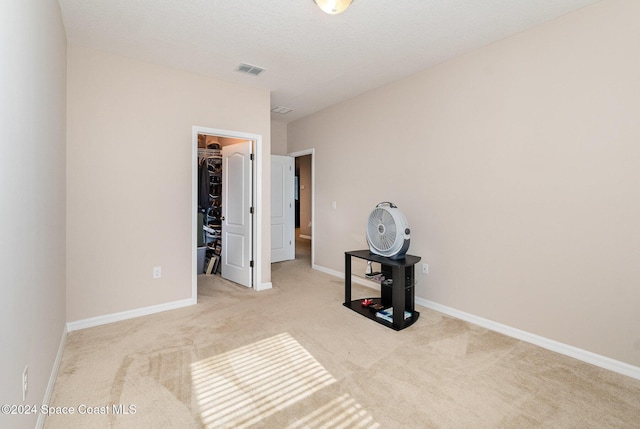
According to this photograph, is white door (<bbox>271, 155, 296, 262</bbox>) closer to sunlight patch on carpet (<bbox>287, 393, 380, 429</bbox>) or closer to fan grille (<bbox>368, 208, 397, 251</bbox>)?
fan grille (<bbox>368, 208, 397, 251</bbox>)

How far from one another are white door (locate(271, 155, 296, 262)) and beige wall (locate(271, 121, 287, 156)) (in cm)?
20

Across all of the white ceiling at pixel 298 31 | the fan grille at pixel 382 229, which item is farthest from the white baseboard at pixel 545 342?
the white ceiling at pixel 298 31

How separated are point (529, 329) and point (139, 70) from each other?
435cm

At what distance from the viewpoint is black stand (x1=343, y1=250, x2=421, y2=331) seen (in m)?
2.79

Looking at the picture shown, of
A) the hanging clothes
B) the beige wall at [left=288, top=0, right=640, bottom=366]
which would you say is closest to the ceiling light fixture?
the beige wall at [left=288, top=0, right=640, bottom=366]

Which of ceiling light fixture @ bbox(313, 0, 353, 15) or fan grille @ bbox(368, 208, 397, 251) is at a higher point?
ceiling light fixture @ bbox(313, 0, 353, 15)

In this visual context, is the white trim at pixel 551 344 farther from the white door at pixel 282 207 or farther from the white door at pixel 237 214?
the white door at pixel 282 207

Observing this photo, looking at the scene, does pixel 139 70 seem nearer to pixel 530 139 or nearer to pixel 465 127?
pixel 465 127

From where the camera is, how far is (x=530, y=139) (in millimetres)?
2564

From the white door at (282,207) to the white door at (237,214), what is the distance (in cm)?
118

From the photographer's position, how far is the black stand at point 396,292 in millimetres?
2785

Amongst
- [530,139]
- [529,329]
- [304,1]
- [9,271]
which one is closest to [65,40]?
[304,1]

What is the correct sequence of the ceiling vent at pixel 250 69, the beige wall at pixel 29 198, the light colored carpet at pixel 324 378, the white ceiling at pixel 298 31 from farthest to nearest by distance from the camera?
the ceiling vent at pixel 250 69 → the white ceiling at pixel 298 31 → the light colored carpet at pixel 324 378 → the beige wall at pixel 29 198

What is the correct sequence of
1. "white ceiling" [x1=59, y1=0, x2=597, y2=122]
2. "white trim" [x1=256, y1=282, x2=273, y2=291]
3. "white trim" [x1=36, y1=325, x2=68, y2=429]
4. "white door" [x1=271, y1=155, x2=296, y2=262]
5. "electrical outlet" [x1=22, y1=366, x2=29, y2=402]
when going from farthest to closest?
"white door" [x1=271, y1=155, x2=296, y2=262], "white trim" [x1=256, y1=282, x2=273, y2=291], "white ceiling" [x1=59, y1=0, x2=597, y2=122], "white trim" [x1=36, y1=325, x2=68, y2=429], "electrical outlet" [x1=22, y1=366, x2=29, y2=402]
